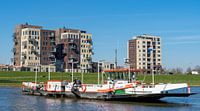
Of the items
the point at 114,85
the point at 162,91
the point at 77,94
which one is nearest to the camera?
the point at 162,91

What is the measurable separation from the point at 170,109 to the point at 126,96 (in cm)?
1479

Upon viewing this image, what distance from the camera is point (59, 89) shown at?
9475 centimetres

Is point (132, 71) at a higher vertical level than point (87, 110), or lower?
higher

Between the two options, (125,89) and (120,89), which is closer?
(125,89)

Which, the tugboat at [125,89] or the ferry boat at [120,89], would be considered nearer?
the tugboat at [125,89]

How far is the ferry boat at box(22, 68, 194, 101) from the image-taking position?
251 feet

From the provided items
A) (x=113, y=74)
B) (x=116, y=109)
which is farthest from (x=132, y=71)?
(x=116, y=109)

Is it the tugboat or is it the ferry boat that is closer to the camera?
the tugboat

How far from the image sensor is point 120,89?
8050 cm

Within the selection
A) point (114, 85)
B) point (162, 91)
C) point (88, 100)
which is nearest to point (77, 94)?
point (88, 100)

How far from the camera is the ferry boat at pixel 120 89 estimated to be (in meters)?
76.4

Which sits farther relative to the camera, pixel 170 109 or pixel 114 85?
pixel 114 85

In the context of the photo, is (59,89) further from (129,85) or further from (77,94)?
(129,85)

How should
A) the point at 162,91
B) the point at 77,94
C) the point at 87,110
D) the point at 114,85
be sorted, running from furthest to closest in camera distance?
the point at 77,94
the point at 114,85
the point at 162,91
the point at 87,110
